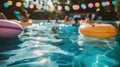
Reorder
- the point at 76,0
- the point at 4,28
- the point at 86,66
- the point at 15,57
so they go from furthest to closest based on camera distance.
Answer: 1. the point at 76,0
2. the point at 4,28
3. the point at 15,57
4. the point at 86,66

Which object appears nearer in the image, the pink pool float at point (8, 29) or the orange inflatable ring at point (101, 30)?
the pink pool float at point (8, 29)

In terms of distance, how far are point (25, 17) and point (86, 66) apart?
12211 millimetres

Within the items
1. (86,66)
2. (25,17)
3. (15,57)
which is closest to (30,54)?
(15,57)

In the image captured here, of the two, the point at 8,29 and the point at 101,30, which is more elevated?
the point at 8,29

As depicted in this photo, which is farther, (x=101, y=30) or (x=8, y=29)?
(x=101, y=30)

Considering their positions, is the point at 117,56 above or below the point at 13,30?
below

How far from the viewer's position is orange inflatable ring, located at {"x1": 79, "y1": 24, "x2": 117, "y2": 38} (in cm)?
1134

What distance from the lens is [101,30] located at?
37.7 ft

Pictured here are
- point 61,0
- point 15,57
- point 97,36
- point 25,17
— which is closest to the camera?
point 15,57

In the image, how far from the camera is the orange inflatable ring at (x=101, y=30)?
11.3m

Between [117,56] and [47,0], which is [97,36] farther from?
[47,0]

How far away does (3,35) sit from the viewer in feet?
33.7

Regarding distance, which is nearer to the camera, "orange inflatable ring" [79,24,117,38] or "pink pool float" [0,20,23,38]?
"pink pool float" [0,20,23,38]

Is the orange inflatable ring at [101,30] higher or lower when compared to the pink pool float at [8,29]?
lower
